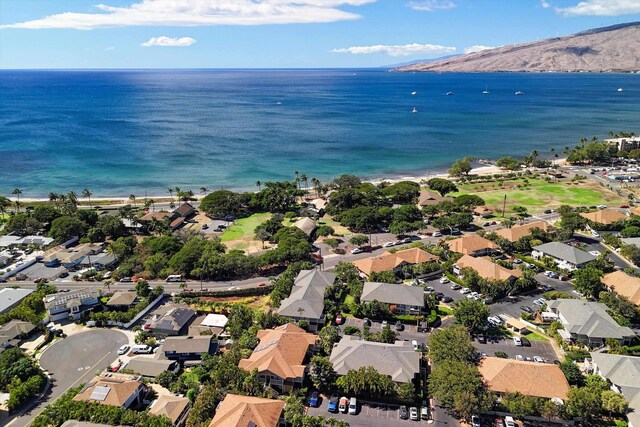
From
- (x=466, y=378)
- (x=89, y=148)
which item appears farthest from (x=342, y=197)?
(x=89, y=148)

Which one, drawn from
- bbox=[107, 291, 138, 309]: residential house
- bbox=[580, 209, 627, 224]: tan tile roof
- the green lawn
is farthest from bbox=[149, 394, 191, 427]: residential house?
bbox=[580, 209, 627, 224]: tan tile roof

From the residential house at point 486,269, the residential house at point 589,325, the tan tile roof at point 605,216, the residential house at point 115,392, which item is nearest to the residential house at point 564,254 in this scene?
the residential house at point 486,269

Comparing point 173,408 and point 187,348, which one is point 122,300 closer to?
point 187,348

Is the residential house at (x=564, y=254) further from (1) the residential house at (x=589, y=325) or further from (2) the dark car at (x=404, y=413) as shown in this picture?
(2) the dark car at (x=404, y=413)

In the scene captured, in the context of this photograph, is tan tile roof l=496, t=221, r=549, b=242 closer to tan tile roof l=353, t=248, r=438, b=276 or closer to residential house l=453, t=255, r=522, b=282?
residential house l=453, t=255, r=522, b=282

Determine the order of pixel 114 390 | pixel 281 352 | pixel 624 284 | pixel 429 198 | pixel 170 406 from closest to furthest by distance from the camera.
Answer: pixel 170 406, pixel 114 390, pixel 281 352, pixel 624 284, pixel 429 198

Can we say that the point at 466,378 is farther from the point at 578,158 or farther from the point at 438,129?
the point at 438,129

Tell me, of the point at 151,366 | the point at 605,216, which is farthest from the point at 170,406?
the point at 605,216
